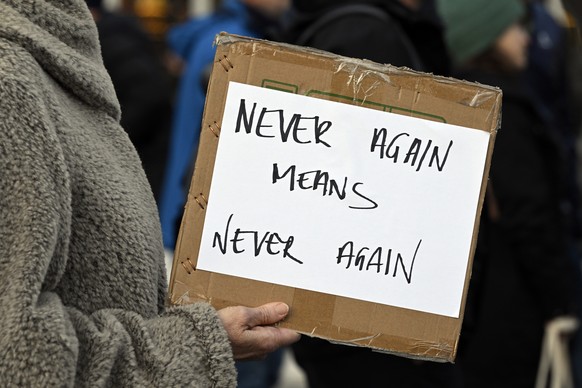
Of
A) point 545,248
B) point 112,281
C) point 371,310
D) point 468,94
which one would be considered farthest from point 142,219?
point 545,248

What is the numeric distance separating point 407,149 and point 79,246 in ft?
1.80

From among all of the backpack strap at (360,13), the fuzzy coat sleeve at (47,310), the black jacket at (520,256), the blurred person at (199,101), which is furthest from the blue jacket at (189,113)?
the fuzzy coat sleeve at (47,310)

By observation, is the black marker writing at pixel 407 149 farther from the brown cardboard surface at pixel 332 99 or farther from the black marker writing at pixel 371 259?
the black marker writing at pixel 371 259

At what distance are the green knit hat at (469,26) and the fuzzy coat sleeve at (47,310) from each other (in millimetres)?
2669

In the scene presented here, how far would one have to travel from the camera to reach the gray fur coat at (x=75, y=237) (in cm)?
159

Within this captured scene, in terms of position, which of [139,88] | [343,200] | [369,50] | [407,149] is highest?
[139,88]

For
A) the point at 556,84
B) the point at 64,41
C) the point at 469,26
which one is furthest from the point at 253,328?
the point at 556,84

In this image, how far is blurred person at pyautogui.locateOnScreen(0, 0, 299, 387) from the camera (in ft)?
5.22

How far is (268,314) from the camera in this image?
6.02 ft

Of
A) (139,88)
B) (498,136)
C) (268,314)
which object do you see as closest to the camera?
(268,314)

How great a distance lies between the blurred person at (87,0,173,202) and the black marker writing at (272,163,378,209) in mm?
3621

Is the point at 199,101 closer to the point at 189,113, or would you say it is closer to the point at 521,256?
the point at 189,113

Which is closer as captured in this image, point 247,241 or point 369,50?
point 247,241

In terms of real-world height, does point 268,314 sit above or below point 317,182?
below
